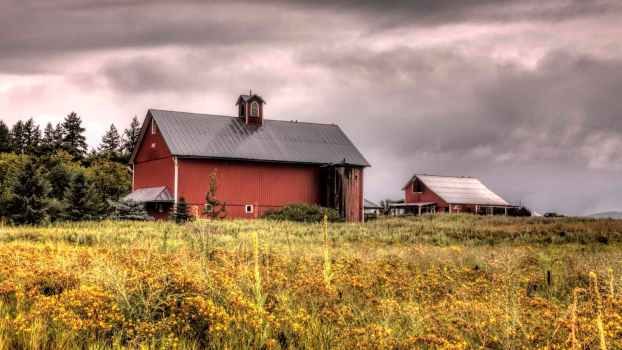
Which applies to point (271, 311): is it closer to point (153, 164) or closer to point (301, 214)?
point (301, 214)

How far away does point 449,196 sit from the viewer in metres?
65.3

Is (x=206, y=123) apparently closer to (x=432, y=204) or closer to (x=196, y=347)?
(x=432, y=204)

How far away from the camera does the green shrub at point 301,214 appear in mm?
36438

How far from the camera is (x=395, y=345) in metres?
5.74

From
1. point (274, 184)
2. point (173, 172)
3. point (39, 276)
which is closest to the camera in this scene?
point (39, 276)

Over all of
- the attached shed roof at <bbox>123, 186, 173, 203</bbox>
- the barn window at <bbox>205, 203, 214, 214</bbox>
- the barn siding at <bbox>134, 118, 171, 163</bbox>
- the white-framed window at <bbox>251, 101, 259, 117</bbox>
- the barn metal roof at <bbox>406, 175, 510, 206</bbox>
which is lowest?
the barn window at <bbox>205, 203, 214, 214</bbox>

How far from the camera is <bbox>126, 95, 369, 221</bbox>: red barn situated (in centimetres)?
3975

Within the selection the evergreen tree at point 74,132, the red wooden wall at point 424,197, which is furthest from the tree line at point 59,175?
the red wooden wall at point 424,197

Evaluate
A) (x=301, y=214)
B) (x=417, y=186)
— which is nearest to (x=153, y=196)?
(x=301, y=214)

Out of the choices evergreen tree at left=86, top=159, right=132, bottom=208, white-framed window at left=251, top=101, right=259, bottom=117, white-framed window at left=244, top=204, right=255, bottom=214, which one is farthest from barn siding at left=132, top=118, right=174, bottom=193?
evergreen tree at left=86, top=159, right=132, bottom=208

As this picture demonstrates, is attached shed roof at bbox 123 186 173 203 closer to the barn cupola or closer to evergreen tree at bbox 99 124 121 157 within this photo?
the barn cupola

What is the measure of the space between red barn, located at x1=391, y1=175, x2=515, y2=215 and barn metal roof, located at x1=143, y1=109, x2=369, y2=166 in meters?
20.7

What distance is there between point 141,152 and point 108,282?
38083 mm

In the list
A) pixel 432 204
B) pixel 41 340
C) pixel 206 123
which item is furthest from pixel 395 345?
pixel 432 204
